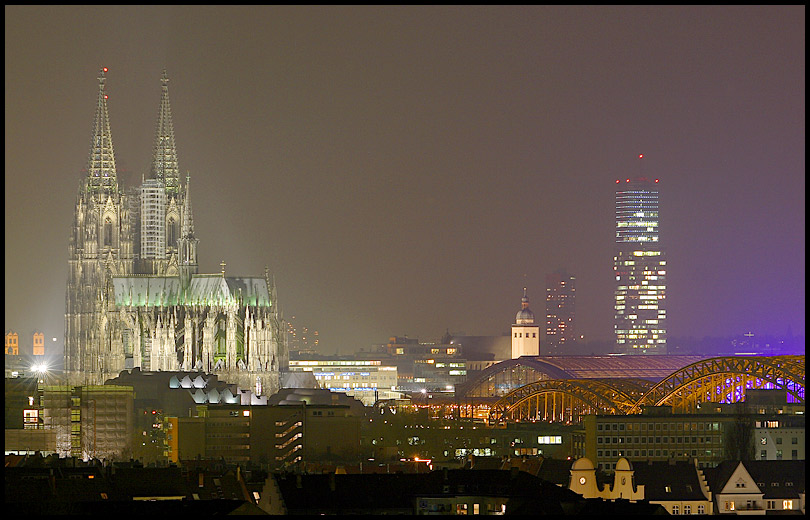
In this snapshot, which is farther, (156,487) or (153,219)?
(153,219)

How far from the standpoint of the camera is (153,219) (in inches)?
5630

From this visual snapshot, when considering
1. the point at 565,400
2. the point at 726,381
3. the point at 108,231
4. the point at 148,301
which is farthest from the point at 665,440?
the point at 108,231

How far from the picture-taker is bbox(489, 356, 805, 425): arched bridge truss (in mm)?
96688

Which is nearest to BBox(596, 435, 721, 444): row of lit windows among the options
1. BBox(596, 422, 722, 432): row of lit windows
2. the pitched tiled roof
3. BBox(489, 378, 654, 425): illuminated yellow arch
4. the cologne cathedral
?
BBox(596, 422, 722, 432): row of lit windows

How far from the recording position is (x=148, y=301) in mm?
138000

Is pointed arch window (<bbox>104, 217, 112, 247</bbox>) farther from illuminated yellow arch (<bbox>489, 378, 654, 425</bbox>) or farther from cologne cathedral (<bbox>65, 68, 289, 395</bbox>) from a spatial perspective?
illuminated yellow arch (<bbox>489, 378, 654, 425</bbox>)

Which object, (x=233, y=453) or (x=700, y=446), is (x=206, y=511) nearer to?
(x=700, y=446)

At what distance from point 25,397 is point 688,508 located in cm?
6269


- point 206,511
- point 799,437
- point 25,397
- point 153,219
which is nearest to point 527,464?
point 799,437

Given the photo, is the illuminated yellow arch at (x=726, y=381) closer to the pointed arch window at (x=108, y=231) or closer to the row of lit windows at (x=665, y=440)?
the row of lit windows at (x=665, y=440)

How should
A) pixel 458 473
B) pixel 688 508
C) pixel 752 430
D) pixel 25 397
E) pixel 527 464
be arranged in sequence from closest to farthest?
pixel 458 473 → pixel 688 508 → pixel 527 464 → pixel 752 430 → pixel 25 397

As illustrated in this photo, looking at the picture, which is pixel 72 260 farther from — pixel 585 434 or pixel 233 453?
pixel 585 434

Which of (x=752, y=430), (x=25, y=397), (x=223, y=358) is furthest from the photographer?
(x=223, y=358)

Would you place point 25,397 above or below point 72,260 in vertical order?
below
